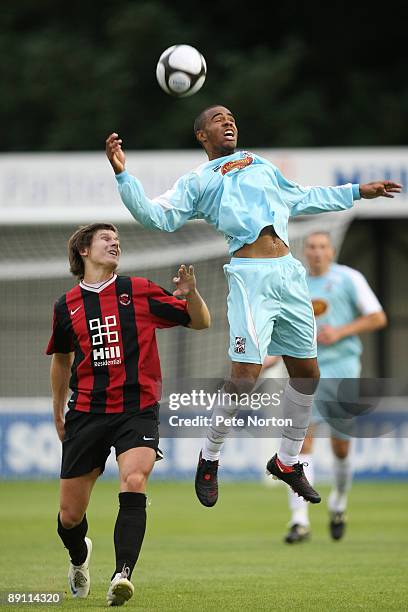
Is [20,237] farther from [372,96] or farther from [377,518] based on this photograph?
[372,96]

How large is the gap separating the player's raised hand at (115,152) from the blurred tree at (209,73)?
769 inches

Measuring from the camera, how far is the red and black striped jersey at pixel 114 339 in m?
7.20

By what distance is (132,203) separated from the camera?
7312mm

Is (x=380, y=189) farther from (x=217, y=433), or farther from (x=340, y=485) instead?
(x=340, y=485)

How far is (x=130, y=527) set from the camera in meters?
7.02

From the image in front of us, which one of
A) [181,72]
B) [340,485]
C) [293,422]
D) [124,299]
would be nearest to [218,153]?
[181,72]

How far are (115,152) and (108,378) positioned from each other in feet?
4.09

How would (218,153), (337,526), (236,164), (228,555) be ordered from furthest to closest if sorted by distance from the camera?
(337,526), (228,555), (218,153), (236,164)

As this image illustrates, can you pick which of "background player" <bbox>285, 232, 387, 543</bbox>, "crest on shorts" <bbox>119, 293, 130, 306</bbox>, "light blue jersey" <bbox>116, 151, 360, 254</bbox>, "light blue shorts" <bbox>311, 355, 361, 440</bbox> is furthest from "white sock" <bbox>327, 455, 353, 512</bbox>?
"crest on shorts" <bbox>119, 293, 130, 306</bbox>

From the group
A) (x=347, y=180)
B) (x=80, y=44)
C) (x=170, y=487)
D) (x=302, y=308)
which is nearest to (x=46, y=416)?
(x=170, y=487)

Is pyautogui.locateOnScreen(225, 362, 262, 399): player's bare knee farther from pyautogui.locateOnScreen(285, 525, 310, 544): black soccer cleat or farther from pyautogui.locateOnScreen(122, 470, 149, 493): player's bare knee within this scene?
pyautogui.locateOnScreen(285, 525, 310, 544): black soccer cleat

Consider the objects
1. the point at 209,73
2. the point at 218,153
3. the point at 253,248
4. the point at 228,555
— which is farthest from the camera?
the point at 209,73

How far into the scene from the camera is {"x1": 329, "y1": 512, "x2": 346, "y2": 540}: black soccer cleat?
37.1 ft

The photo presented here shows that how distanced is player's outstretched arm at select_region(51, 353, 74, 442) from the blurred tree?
63.8 ft
